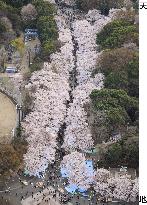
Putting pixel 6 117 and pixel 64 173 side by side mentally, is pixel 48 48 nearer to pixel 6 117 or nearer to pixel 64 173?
pixel 6 117

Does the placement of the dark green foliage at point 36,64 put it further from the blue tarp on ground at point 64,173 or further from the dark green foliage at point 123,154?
the dark green foliage at point 123,154

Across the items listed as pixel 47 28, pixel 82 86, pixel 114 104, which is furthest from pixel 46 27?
pixel 114 104

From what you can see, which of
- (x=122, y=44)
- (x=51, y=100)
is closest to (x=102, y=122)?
(x=51, y=100)

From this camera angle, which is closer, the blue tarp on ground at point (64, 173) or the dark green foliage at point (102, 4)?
the blue tarp on ground at point (64, 173)

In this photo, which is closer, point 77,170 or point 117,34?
point 77,170

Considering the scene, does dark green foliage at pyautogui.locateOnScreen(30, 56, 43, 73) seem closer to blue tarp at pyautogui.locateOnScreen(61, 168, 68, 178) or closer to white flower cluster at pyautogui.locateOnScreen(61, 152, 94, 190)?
white flower cluster at pyautogui.locateOnScreen(61, 152, 94, 190)

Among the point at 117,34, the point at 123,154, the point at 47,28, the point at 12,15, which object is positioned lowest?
the point at 123,154

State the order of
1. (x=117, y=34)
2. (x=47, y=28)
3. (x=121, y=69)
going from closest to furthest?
(x=121, y=69) < (x=117, y=34) < (x=47, y=28)

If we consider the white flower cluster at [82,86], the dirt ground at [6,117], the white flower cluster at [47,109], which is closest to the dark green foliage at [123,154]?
the white flower cluster at [82,86]
